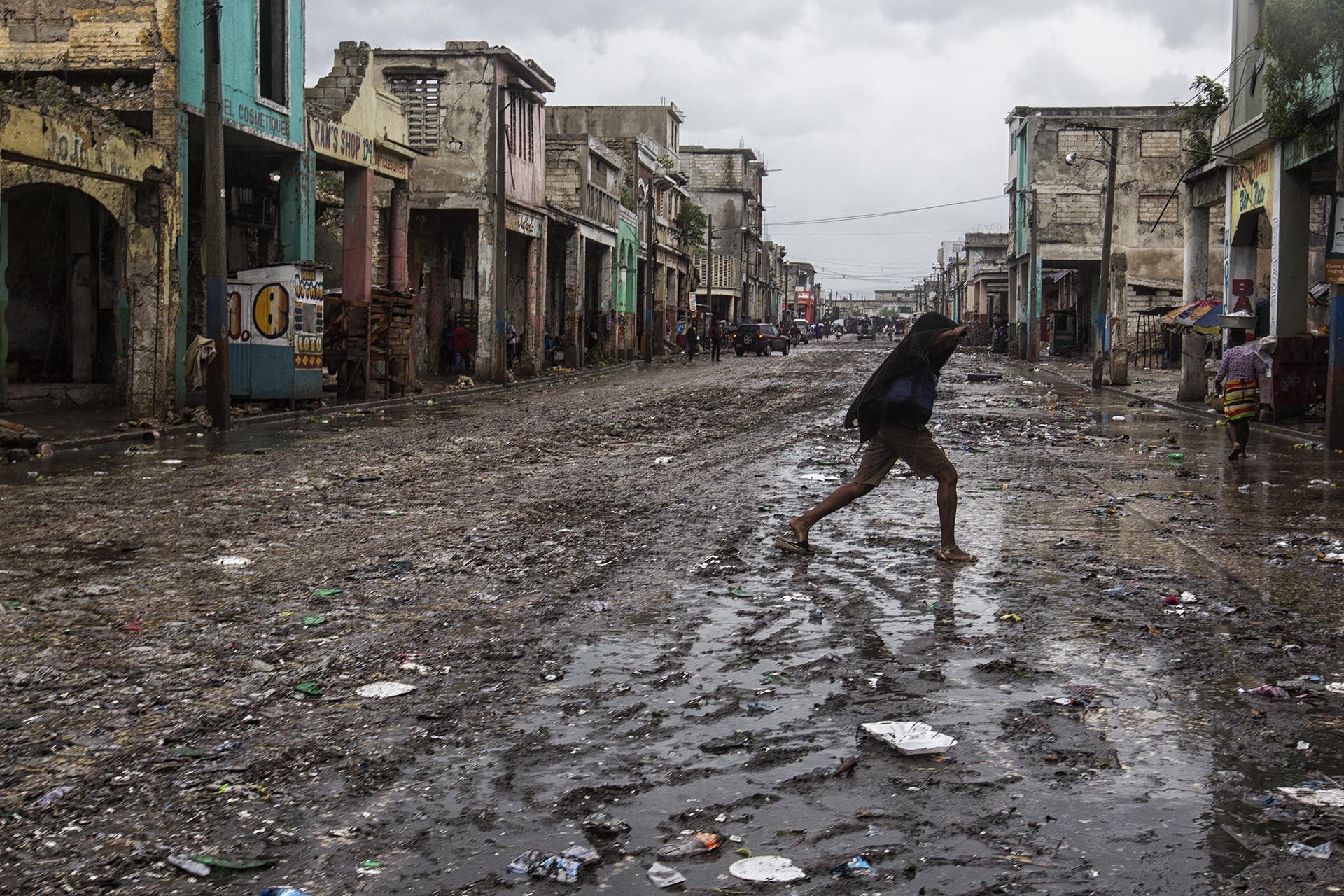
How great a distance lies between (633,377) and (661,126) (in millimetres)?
45457

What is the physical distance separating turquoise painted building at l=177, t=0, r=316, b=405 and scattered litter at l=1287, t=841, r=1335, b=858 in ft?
62.7

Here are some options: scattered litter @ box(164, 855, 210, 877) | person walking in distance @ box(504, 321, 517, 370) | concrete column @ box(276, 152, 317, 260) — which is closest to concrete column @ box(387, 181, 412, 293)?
person walking in distance @ box(504, 321, 517, 370)

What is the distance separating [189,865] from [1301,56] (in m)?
18.0

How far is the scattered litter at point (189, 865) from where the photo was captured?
3602 mm

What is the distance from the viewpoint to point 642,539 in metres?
9.38

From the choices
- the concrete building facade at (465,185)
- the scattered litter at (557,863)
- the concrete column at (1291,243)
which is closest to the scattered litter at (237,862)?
the scattered litter at (557,863)

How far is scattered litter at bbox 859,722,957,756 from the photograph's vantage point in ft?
15.3

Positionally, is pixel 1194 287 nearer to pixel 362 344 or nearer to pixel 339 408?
pixel 362 344

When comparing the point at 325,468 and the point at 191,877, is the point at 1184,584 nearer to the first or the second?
the point at 191,877

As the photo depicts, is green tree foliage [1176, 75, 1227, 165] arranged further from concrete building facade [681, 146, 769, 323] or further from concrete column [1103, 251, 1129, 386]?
concrete building facade [681, 146, 769, 323]

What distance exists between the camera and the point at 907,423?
8883mm

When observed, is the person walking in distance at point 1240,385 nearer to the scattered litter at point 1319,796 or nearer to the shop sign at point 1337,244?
the shop sign at point 1337,244

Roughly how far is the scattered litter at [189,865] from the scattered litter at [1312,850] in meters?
3.01

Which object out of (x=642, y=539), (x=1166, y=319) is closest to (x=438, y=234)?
(x=1166, y=319)
